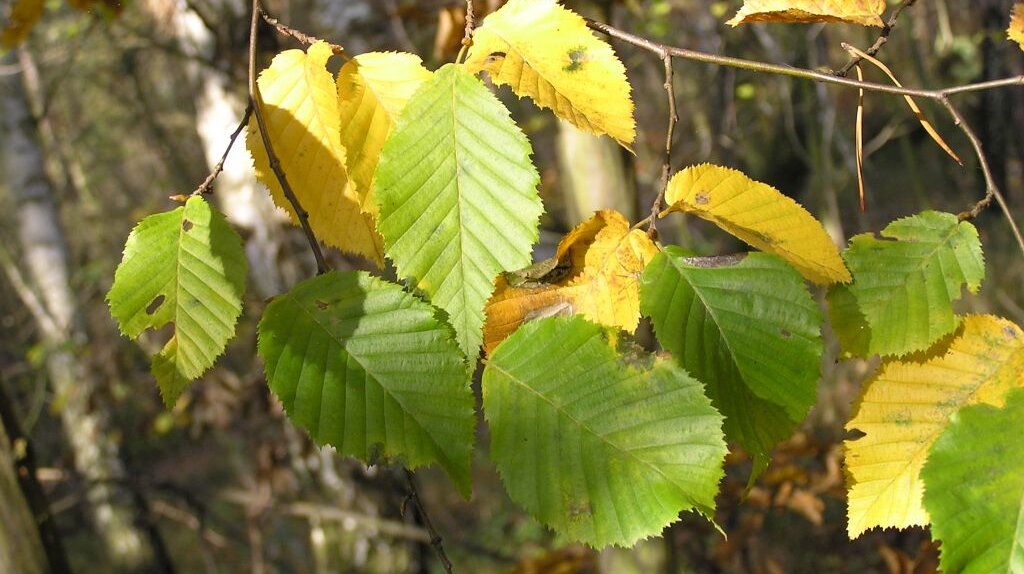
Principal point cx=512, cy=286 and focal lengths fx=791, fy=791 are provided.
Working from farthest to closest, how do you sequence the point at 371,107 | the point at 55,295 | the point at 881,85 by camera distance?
1. the point at 55,295
2. the point at 371,107
3. the point at 881,85

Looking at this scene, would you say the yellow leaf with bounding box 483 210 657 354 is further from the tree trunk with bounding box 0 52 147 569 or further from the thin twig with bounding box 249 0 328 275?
the tree trunk with bounding box 0 52 147 569

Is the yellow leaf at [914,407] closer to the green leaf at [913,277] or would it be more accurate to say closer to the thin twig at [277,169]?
the green leaf at [913,277]

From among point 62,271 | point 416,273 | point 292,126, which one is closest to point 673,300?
point 416,273

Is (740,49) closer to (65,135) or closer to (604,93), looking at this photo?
(604,93)

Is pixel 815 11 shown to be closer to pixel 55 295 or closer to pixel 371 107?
pixel 371 107

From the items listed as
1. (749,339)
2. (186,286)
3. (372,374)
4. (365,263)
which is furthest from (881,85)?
(365,263)
